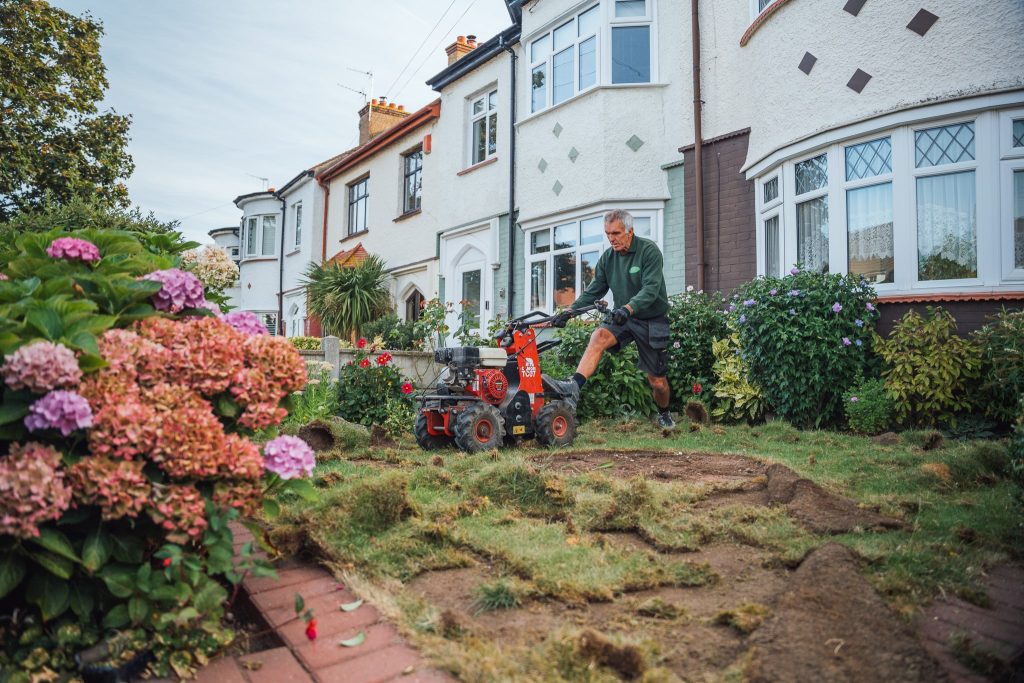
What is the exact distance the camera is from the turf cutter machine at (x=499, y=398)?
18.4ft

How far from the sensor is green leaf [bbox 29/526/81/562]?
181 cm

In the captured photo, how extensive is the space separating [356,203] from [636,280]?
15.1 meters

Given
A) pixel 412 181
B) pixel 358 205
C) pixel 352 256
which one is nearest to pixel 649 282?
pixel 412 181

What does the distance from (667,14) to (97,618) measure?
35.2ft

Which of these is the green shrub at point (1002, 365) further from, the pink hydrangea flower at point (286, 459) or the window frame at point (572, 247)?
the pink hydrangea flower at point (286, 459)

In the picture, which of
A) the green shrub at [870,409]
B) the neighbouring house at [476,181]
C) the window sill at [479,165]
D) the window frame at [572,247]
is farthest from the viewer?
the window sill at [479,165]

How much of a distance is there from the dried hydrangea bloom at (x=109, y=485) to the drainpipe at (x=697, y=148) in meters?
8.32

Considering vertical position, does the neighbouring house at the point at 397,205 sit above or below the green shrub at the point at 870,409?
above

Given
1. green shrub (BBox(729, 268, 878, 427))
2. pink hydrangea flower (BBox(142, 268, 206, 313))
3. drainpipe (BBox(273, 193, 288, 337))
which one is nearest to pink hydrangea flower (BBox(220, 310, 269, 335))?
pink hydrangea flower (BBox(142, 268, 206, 313))

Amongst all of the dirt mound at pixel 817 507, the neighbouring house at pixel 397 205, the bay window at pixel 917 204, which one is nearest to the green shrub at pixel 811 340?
the bay window at pixel 917 204

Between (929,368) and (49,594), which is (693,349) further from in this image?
(49,594)

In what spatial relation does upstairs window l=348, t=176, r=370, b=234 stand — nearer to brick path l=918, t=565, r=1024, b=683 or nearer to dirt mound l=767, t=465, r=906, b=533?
dirt mound l=767, t=465, r=906, b=533

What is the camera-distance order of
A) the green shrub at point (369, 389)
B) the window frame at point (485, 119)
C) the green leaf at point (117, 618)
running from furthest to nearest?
1. the window frame at point (485, 119)
2. the green shrub at point (369, 389)
3. the green leaf at point (117, 618)

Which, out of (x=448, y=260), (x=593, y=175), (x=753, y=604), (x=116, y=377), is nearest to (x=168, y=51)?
(x=448, y=260)
